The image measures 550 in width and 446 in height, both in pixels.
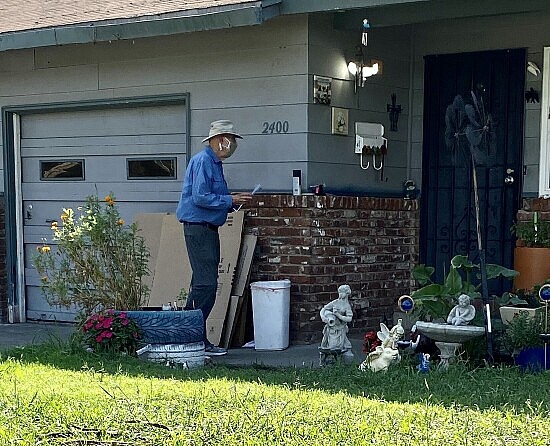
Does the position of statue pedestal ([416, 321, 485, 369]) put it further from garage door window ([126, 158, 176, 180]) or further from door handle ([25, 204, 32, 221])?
door handle ([25, 204, 32, 221])

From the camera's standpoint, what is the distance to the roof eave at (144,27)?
754 centimetres

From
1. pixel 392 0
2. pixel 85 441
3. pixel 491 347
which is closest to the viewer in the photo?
pixel 85 441

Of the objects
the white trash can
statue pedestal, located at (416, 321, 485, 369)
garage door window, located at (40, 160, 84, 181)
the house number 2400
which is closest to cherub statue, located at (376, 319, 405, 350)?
statue pedestal, located at (416, 321, 485, 369)

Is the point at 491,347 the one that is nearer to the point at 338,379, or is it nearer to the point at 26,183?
the point at 338,379

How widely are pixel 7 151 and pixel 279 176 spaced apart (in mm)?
3502

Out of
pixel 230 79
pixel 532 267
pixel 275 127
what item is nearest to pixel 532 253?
pixel 532 267

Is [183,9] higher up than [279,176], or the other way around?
[183,9]

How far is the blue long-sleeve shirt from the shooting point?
7.29 meters

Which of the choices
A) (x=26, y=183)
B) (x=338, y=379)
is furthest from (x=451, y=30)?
(x=26, y=183)

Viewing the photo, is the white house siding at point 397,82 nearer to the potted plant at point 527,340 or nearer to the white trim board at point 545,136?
the white trim board at point 545,136

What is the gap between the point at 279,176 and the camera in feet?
26.8

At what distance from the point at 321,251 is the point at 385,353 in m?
1.81

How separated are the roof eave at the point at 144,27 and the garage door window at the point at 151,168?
4.48 feet

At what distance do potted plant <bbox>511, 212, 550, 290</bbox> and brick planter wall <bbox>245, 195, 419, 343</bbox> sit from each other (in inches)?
53.7
